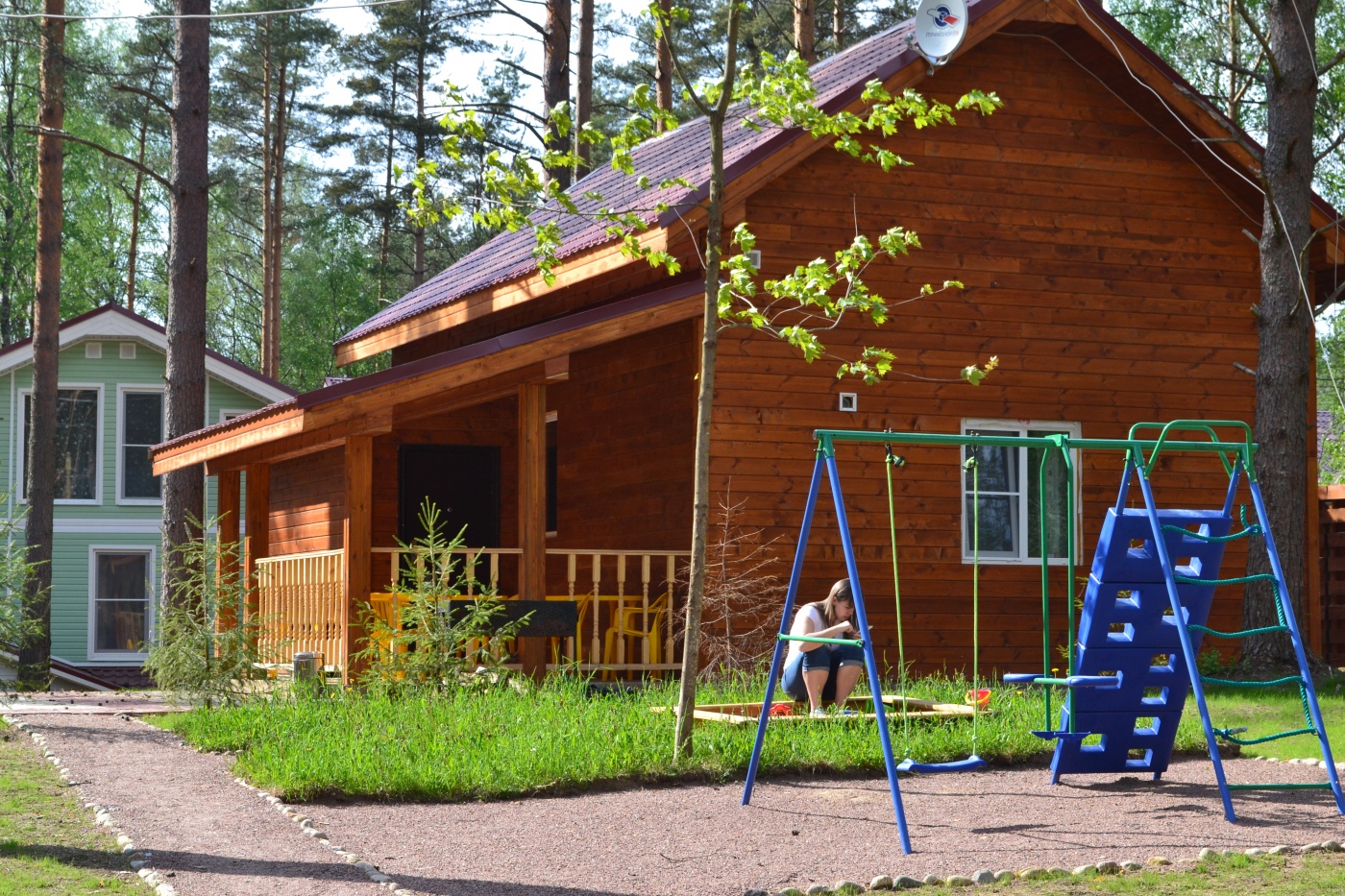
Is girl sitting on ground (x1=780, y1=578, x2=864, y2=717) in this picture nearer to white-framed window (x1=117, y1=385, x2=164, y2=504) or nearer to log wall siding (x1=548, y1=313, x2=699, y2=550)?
log wall siding (x1=548, y1=313, x2=699, y2=550)

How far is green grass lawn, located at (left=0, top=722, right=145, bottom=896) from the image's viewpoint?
605 cm

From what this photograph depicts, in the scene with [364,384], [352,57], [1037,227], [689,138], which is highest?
[352,57]

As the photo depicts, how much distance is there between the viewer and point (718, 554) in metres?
12.5

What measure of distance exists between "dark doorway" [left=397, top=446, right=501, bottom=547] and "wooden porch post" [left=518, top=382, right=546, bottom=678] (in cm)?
492

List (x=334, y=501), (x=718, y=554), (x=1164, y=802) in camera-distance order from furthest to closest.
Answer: (x=334, y=501), (x=718, y=554), (x=1164, y=802)

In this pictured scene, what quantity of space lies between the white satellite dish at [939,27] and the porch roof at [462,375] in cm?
282

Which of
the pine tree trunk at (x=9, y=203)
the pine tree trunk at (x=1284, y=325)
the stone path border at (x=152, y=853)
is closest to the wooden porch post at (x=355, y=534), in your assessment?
the stone path border at (x=152, y=853)

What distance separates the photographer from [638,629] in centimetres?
1401

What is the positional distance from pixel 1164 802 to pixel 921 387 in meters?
6.11

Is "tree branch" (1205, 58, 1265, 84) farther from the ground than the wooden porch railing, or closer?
farther from the ground

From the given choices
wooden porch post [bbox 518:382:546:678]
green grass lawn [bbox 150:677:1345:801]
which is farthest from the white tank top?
wooden porch post [bbox 518:382:546:678]

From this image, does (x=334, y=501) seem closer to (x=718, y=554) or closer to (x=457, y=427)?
(x=457, y=427)

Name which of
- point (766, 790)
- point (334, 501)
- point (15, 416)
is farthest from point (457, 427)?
point (15, 416)

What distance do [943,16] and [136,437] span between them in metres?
18.4
